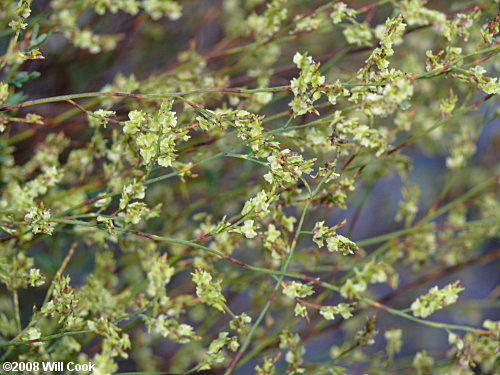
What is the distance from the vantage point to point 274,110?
2.39 meters

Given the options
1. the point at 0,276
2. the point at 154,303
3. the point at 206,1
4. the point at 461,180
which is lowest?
the point at 461,180

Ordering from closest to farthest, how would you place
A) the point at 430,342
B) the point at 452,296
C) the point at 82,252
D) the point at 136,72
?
the point at 452,296, the point at 82,252, the point at 136,72, the point at 430,342

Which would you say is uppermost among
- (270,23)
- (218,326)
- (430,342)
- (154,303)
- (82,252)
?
(270,23)

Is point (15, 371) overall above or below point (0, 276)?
below

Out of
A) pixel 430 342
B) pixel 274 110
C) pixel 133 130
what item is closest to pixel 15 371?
pixel 133 130

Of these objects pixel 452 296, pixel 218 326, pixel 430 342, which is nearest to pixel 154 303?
pixel 452 296

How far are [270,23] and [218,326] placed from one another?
1.39 m

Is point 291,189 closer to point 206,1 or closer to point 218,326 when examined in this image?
point 218,326

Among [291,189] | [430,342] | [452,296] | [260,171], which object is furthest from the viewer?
[430,342]

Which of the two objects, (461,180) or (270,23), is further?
(461,180)

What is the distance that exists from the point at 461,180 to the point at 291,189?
1.42 m

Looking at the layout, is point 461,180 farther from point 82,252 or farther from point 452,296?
point 82,252

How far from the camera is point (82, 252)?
1742mm

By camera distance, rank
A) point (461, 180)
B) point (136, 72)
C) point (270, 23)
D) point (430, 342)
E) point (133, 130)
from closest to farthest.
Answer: point (133, 130)
point (270, 23)
point (136, 72)
point (461, 180)
point (430, 342)
